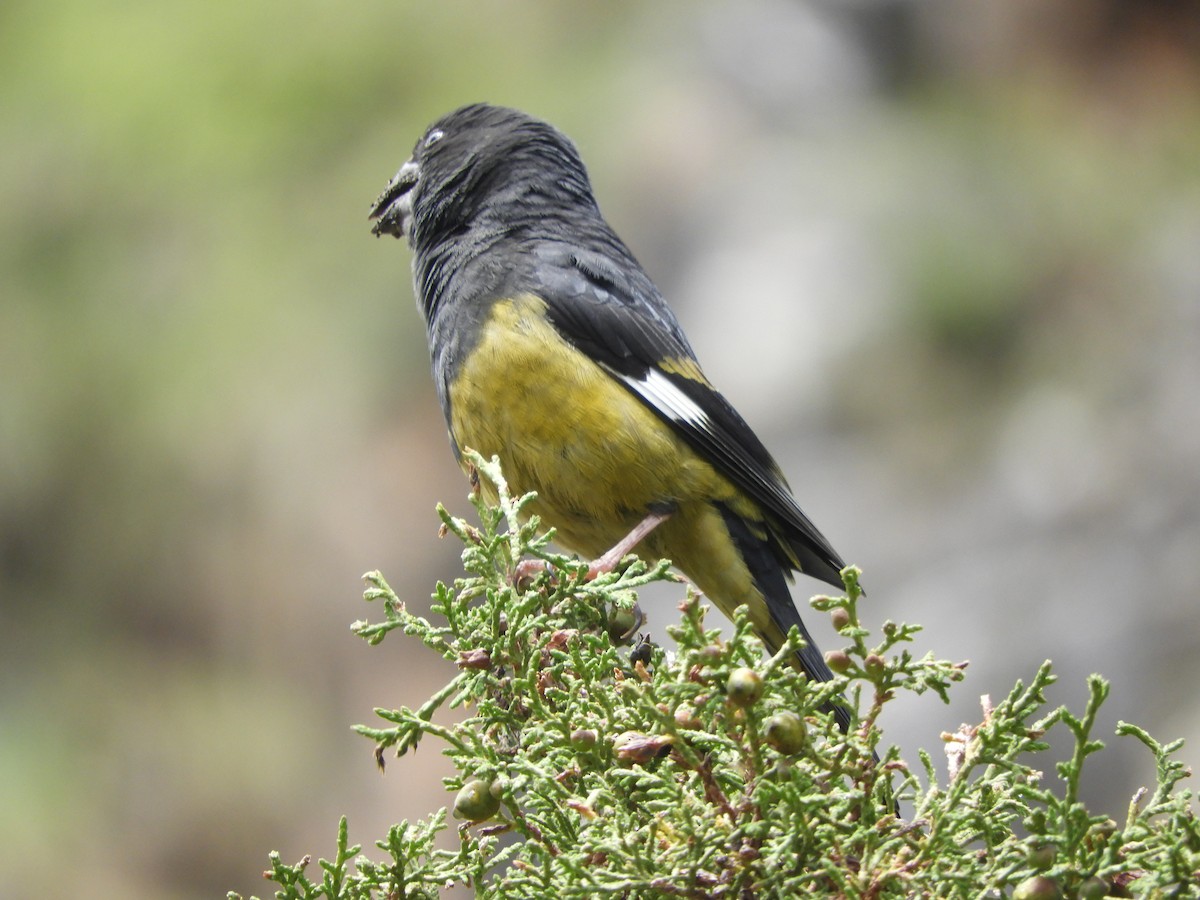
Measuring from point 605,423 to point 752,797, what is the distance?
A: 150 cm

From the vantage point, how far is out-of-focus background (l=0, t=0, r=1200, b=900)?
18.8 ft

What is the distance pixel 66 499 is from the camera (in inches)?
296

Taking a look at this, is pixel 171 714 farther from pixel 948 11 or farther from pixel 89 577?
pixel 948 11

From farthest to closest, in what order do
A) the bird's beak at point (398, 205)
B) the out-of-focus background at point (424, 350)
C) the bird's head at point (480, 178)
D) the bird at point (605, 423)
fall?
the out-of-focus background at point (424, 350) < the bird's beak at point (398, 205) < the bird's head at point (480, 178) < the bird at point (605, 423)

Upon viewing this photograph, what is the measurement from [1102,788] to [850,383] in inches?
91.6

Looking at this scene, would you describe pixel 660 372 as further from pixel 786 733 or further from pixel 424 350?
pixel 424 350

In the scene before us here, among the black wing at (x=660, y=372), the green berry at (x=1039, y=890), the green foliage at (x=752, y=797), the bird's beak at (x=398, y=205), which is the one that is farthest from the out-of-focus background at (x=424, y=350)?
the green berry at (x=1039, y=890)

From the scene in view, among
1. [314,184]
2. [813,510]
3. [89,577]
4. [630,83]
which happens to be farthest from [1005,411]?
[89,577]

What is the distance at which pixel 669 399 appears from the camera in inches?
119

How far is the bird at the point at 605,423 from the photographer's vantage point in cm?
289

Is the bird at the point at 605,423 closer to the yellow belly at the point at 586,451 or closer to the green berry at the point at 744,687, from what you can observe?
the yellow belly at the point at 586,451

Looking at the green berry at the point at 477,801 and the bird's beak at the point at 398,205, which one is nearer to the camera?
the green berry at the point at 477,801

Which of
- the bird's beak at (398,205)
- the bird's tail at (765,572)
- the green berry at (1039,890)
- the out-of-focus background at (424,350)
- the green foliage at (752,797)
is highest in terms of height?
the out-of-focus background at (424,350)

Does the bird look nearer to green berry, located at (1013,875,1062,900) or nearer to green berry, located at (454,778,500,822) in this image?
green berry, located at (454,778,500,822)
